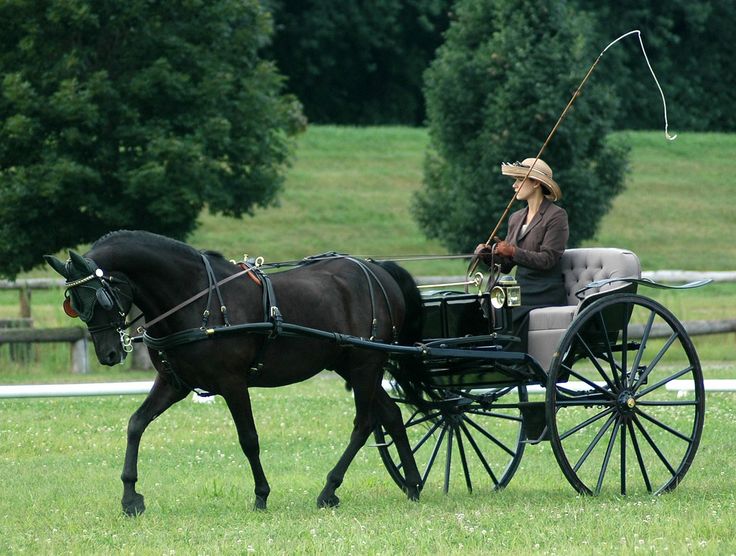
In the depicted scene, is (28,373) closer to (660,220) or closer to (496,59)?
(496,59)

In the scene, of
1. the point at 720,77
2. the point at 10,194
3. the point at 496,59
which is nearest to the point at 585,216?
the point at 496,59

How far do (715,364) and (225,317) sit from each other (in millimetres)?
12715

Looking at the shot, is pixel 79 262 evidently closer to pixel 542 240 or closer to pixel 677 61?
pixel 542 240

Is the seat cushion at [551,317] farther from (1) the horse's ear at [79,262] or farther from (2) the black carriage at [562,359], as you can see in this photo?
(1) the horse's ear at [79,262]

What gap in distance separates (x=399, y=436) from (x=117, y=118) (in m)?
11.8

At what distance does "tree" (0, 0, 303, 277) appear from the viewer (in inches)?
749

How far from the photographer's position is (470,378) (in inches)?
372

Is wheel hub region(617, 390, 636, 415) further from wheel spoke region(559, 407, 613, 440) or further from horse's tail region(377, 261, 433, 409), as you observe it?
horse's tail region(377, 261, 433, 409)

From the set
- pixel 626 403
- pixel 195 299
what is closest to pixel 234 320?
pixel 195 299

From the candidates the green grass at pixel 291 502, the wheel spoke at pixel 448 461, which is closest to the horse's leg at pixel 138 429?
the green grass at pixel 291 502

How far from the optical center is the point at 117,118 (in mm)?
19859

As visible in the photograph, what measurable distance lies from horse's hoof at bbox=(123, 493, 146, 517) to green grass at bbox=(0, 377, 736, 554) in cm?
6

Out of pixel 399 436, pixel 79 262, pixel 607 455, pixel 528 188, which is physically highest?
pixel 528 188

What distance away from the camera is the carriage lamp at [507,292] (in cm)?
905
